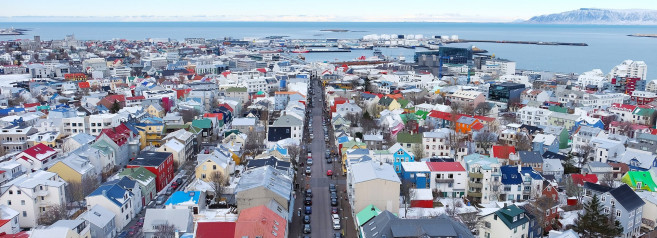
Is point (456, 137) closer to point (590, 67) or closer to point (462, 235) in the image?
point (462, 235)

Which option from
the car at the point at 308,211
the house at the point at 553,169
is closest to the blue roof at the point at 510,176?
the house at the point at 553,169

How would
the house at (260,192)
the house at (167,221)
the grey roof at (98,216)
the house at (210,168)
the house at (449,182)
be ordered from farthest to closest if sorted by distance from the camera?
the house at (210,168), the house at (449,182), the house at (260,192), the grey roof at (98,216), the house at (167,221)

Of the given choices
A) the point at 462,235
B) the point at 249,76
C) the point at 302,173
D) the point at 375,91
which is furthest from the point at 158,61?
the point at 462,235

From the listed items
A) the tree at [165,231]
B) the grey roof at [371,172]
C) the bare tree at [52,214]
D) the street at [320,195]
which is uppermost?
the grey roof at [371,172]

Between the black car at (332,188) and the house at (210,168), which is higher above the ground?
the house at (210,168)

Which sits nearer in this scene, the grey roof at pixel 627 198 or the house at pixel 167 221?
the house at pixel 167 221

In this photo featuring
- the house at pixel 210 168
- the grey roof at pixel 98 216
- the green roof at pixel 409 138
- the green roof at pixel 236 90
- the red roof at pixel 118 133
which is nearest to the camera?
the grey roof at pixel 98 216

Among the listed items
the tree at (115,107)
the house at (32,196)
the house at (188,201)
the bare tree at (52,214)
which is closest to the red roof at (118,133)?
the house at (32,196)

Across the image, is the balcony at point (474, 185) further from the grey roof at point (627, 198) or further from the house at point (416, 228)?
the house at point (416, 228)

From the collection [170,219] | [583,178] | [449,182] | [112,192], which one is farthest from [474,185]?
[112,192]
